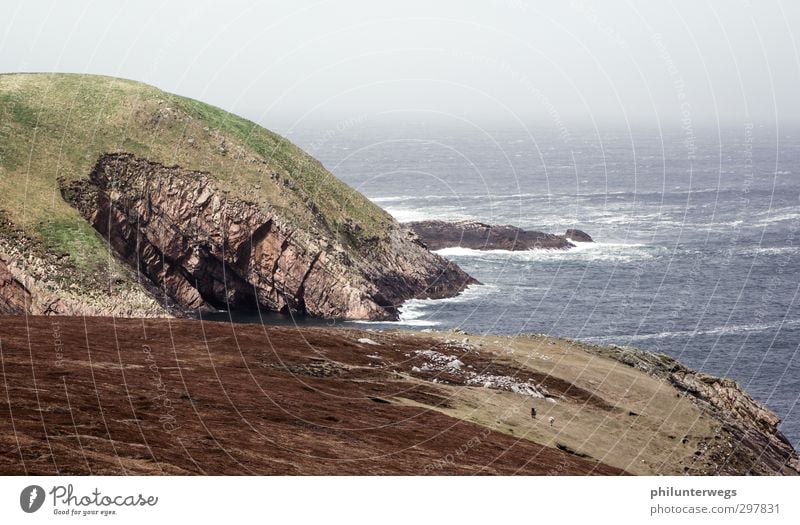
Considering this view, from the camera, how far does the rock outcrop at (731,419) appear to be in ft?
172

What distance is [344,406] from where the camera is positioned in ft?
141

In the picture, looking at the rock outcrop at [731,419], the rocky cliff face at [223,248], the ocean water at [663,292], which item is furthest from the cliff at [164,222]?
the rock outcrop at [731,419]

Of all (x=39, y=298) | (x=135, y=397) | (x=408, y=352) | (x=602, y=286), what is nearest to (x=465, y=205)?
(x=602, y=286)

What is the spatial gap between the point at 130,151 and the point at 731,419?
7434 centimetres

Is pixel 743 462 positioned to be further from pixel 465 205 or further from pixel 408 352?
pixel 465 205

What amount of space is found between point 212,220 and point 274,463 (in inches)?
2974

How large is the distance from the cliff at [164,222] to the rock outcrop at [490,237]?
25977 millimetres

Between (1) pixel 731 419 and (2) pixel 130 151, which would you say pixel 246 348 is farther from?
(2) pixel 130 151

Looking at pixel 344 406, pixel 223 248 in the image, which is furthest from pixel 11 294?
pixel 344 406

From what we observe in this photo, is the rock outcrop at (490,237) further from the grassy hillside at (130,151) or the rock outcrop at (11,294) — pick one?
the rock outcrop at (11,294)

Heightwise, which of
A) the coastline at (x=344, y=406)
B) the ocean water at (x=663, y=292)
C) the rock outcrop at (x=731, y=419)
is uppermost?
the ocean water at (x=663, y=292)

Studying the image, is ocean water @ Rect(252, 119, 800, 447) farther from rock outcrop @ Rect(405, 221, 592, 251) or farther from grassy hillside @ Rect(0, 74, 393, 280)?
grassy hillside @ Rect(0, 74, 393, 280)

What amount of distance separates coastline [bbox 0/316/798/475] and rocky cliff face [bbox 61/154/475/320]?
38861 mm

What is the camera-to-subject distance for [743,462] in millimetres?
52656
